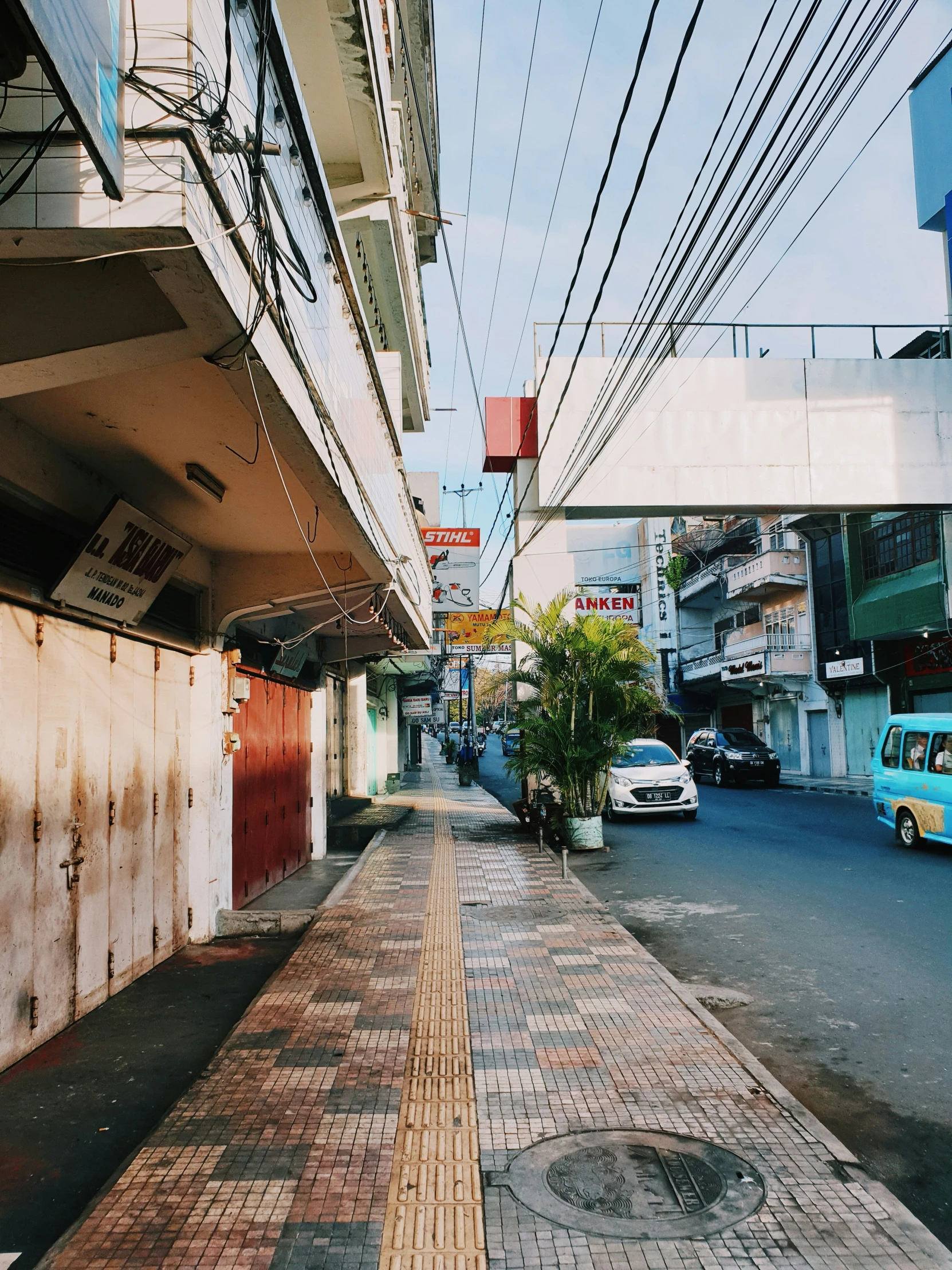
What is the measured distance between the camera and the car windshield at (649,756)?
17.7 meters

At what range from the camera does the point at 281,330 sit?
4.04 m

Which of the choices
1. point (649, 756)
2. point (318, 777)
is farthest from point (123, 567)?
point (649, 756)

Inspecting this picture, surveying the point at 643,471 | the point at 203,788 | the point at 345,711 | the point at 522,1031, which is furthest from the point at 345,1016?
the point at 345,711

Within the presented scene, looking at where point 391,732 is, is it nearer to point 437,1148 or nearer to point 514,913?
point 514,913

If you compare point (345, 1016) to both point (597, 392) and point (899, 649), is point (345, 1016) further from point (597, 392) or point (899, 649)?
point (899, 649)

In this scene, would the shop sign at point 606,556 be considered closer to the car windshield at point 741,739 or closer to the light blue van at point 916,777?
the car windshield at point 741,739

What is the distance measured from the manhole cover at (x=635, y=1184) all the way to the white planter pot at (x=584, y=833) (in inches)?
381

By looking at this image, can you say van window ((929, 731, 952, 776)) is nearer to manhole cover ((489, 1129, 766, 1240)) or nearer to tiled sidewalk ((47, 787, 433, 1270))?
tiled sidewalk ((47, 787, 433, 1270))

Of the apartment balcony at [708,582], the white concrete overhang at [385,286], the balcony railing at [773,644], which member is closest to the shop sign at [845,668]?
the balcony railing at [773,644]

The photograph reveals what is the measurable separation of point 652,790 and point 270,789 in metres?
8.76

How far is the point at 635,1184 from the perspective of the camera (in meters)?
3.30

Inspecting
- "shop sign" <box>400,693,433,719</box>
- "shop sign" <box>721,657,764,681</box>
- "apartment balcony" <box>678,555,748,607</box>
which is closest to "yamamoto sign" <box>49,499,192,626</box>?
"shop sign" <box>400,693,433,719</box>

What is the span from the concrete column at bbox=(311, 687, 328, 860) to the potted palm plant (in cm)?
295

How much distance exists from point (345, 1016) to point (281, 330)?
3843 mm
